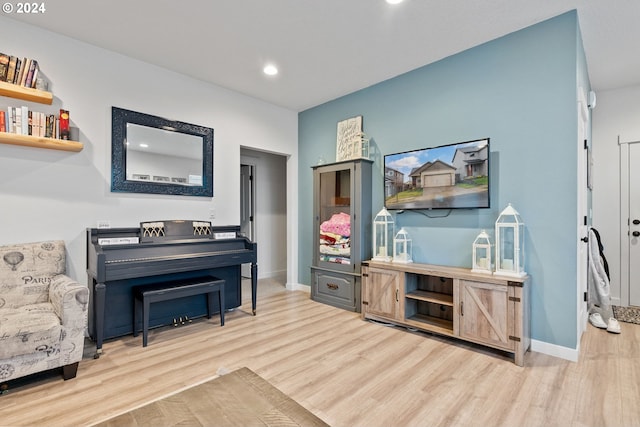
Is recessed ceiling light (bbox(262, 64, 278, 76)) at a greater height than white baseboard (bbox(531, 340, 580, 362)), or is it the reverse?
recessed ceiling light (bbox(262, 64, 278, 76))

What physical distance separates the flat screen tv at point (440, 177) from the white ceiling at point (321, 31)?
100 centimetres

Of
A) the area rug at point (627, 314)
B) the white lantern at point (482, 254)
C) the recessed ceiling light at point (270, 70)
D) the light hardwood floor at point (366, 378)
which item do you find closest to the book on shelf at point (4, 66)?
the recessed ceiling light at point (270, 70)

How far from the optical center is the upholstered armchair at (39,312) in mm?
1945

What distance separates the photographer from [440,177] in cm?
315

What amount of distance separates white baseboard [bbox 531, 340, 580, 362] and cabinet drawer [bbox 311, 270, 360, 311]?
69.0 inches

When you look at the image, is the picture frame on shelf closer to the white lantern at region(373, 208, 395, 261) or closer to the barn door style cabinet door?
the white lantern at region(373, 208, 395, 261)

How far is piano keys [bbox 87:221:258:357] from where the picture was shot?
2590mm

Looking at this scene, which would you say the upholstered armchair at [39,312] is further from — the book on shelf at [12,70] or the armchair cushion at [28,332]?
the book on shelf at [12,70]

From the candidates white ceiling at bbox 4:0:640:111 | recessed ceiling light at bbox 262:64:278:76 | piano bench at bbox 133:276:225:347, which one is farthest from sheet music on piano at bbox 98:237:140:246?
recessed ceiling light at bbox 262:64:278:76

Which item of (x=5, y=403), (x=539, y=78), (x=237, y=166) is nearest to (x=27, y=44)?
(x=237, y=166)

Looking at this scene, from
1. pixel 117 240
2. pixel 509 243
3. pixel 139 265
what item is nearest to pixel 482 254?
pixel 509 243

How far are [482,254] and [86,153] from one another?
152 inches

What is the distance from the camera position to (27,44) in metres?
2.66

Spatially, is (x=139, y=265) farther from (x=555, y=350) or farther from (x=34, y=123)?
(x=555, y=350)
